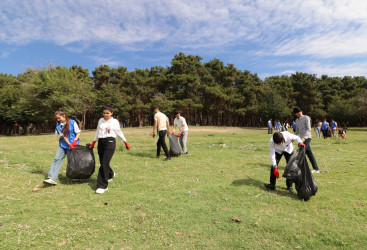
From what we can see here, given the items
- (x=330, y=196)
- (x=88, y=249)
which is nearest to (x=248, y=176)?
(x=330, y=196)

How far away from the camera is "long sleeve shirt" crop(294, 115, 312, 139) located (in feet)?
21.6

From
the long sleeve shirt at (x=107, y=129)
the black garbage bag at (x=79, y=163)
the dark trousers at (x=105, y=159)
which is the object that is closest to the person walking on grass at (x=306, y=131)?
the long sleeve shirt at (x=107, y=129)

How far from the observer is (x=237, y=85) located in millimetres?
57125

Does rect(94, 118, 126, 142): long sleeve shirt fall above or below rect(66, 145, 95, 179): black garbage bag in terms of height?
above

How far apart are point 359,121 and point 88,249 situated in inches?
3091

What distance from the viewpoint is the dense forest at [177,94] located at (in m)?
36.5

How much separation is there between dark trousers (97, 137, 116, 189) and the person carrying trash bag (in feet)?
12.8

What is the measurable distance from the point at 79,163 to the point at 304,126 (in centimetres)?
646

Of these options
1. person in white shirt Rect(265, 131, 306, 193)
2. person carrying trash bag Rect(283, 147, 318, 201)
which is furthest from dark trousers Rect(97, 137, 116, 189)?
person carrying trash bag Rect(283, 147, 318, 201)

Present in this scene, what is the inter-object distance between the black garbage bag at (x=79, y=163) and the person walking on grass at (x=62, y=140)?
9.1 inches

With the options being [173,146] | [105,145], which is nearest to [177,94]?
[173,146]

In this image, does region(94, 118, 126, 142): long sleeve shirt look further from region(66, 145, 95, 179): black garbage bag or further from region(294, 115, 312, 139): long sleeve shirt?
region(294, 115, 312, 139): long sleeve shirt

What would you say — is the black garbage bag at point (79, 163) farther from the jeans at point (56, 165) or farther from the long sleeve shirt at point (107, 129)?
the long sleeve shirt at point (107, 129)

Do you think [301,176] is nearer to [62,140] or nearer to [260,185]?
[260,185]
